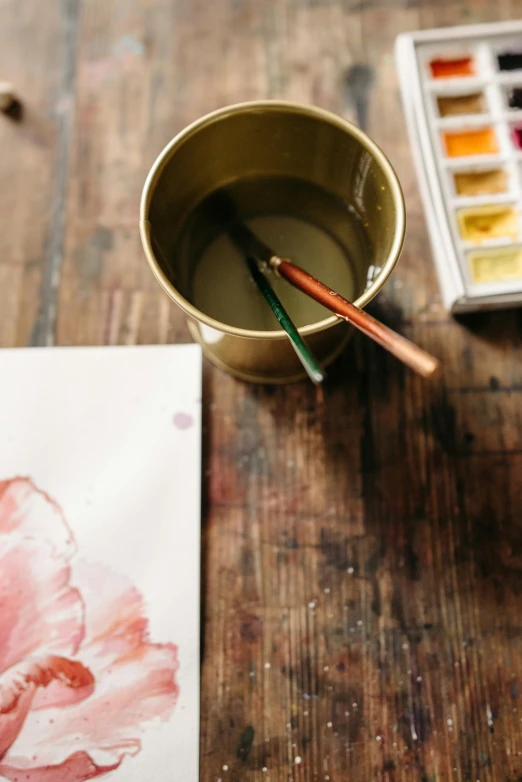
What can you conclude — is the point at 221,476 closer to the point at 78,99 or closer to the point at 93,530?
the point at 93,530

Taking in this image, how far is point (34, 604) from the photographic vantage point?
1.62 feet

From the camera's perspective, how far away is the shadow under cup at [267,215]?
0.43m

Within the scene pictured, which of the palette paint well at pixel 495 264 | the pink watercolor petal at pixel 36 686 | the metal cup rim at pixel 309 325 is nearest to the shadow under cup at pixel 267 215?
the metal cup rim at pixel 309 325

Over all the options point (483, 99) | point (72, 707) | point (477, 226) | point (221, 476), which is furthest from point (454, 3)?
point (72, 707)

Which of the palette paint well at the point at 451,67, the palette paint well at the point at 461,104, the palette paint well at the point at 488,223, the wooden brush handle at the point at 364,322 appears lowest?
the wooden brush handle at the point at 364,322

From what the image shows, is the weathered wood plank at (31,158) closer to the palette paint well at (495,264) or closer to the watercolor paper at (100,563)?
the watercolor paper at (100,563)

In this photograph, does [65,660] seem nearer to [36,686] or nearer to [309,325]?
[36,686]

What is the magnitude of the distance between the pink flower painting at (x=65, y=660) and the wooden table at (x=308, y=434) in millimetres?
52

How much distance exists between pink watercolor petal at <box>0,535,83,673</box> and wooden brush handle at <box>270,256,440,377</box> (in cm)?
27

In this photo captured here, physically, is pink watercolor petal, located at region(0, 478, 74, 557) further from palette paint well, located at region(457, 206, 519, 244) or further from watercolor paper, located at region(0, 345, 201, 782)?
palette paint well, located at region(457, 206, 519, 244)

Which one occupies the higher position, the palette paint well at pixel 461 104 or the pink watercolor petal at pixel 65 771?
the palette paint well at pixel 461 104

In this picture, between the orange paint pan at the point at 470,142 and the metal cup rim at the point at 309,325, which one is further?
the orange paint pan at the point at 470,142

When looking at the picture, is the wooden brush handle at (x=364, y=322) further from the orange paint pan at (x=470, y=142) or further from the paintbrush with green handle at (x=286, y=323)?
the orange paint pan at (x=470, y=142)

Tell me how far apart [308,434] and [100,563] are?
7.3 inches
